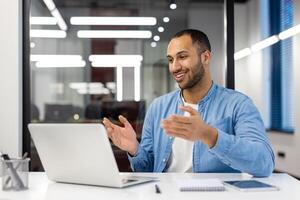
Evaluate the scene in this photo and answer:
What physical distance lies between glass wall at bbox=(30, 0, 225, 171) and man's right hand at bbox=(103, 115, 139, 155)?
4.66 feet

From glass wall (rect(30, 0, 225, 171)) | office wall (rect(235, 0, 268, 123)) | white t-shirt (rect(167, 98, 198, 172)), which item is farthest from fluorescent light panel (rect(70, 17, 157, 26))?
office wall (rect(235, 0, 268, 123))

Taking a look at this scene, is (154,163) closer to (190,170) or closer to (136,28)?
(190,170)

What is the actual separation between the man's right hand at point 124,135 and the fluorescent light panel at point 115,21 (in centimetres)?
193

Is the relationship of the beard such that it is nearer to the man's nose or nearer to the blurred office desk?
the man's nose

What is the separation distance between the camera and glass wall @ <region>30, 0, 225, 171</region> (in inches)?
134

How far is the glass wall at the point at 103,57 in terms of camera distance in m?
3.40

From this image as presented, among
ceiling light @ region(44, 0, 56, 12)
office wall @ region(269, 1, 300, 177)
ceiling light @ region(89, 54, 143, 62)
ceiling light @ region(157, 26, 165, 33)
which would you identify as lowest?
office wall @ region(269, 1, 300, 177)

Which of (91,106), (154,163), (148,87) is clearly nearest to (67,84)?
(91,106)

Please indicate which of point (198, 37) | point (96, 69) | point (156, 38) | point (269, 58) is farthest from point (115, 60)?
point (269, 58)

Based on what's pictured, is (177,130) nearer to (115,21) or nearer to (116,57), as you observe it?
(116,57)

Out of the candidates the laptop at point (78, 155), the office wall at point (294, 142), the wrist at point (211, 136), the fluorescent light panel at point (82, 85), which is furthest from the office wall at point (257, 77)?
the laptop at point (78, 155)

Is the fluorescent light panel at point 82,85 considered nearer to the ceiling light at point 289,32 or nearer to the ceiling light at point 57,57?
the ceiling light at point 57,57

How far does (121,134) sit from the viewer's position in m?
1.80

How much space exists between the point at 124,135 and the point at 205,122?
1.39ft
